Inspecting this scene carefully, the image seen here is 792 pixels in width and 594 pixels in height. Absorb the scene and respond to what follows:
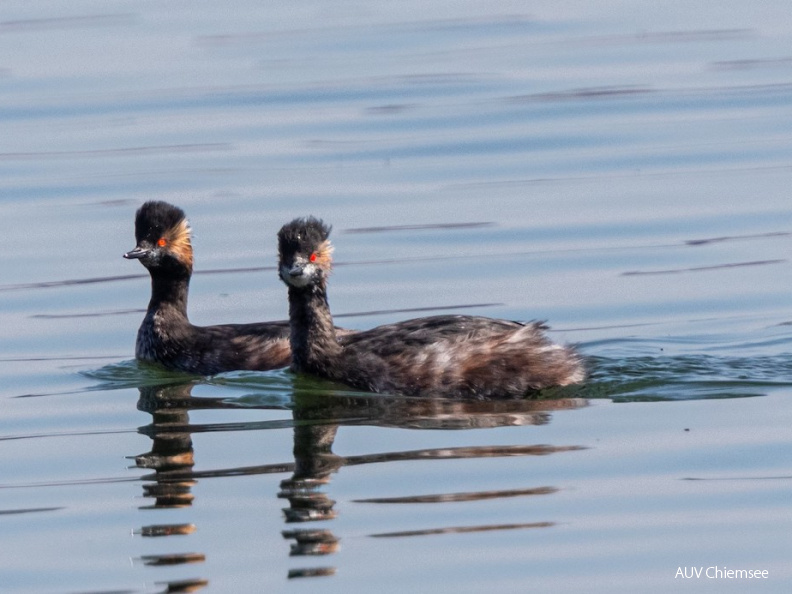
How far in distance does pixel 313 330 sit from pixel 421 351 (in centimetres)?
85

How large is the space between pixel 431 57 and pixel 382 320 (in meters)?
12.4

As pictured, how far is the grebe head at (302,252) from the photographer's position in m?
11.2

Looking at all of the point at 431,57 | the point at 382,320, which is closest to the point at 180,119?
the point at 431,57

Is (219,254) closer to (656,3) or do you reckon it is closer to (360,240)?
(360,240)

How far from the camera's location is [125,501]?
28.5 ft

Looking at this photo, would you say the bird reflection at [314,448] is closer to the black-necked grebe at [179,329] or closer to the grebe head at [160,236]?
the black-necked grebe at [179,329]

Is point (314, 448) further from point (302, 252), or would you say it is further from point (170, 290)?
point (170, 290)

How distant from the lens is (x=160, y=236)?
13094 millimetres

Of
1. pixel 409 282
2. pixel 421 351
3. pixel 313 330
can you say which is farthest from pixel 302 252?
pixel 409 282

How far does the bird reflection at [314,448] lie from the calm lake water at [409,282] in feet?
0.10

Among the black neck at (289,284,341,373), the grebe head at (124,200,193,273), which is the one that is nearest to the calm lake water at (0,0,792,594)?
the black neck at (289,284,341,373)

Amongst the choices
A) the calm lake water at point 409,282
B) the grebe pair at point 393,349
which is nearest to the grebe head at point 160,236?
the calm lake water at point 409,282

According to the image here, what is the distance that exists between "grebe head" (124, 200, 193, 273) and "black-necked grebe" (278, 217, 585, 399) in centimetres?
191

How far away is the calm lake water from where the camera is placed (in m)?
7.91
